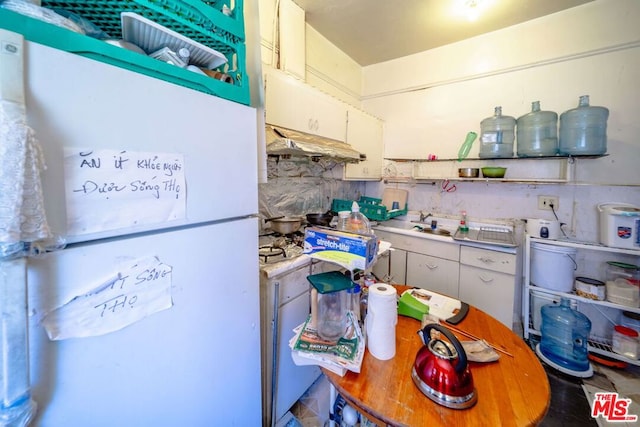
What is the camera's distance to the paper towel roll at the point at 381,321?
0.82 meters

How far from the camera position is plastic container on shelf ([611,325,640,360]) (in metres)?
1.71

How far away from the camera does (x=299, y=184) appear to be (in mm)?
2160

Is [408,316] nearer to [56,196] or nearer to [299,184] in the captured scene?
[56,196]

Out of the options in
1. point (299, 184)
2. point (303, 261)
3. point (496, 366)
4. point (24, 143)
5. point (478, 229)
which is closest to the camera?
point (24, 143)

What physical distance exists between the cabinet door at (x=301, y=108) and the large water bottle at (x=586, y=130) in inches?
68.5

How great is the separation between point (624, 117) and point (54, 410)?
128 inches

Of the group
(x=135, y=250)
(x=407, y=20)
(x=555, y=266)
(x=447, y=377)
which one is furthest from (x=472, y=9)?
(x=135, y=250)

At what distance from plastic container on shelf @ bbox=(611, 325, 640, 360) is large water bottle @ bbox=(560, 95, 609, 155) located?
1.29 meters

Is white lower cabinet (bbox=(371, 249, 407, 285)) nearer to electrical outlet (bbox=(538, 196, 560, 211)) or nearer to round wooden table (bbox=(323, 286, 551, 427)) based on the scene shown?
electrical outlet (bbox=(538, 196, 560, 211))

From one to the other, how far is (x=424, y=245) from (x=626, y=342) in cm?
146

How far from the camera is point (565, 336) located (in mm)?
1774

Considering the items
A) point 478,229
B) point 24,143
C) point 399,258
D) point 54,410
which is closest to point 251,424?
point 54,410

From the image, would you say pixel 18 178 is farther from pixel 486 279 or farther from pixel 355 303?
pixel 486 279

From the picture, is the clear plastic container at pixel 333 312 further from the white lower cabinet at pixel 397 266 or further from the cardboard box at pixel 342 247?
the white lower cabinet at pixel 397 266
